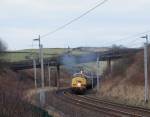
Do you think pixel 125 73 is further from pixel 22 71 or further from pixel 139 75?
pixel 22 71

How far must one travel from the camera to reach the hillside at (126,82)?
62.5m

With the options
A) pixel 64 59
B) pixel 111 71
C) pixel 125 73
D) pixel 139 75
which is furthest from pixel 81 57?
pixel 139 75

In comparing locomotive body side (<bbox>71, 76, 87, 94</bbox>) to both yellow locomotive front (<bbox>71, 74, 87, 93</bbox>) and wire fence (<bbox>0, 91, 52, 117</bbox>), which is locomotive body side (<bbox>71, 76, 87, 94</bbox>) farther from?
wire fence (<bbox>0, 91, 52, 117</bbox>)

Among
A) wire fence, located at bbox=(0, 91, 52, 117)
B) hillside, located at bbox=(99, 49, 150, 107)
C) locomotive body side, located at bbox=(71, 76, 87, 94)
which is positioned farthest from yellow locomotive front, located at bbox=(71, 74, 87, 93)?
wire fence, located at bbox=(0, 91, 52, 117)

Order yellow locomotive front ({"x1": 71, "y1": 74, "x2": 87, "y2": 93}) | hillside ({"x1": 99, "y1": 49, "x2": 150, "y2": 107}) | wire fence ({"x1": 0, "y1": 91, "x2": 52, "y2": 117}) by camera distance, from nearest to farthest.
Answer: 1. wire fence ({"x1": 0, "y1": 91, "x2": 52, "y2": 117})
2. hillside ({"x1": 99, "y1": 49, "x2": 150, "y2": 107})
3. yellow locomotive front ({"x1": 71, "y1": 74, "x2": 87, "y2": 93})

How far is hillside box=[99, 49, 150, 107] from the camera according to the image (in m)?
62.5

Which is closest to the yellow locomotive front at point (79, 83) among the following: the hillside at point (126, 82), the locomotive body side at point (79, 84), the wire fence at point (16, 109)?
the locomotive body side at point (79, 84)

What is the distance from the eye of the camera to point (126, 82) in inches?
2864

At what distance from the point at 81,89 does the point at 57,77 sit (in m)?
46.7

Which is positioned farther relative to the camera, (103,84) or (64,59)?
(64,59)

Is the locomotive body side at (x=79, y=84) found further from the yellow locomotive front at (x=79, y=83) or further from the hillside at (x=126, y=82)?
the hillside at (x=126, y=82)

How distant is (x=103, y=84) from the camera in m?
83.5

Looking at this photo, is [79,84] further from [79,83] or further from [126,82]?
[126,82]

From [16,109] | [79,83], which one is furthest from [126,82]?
[16,109]
